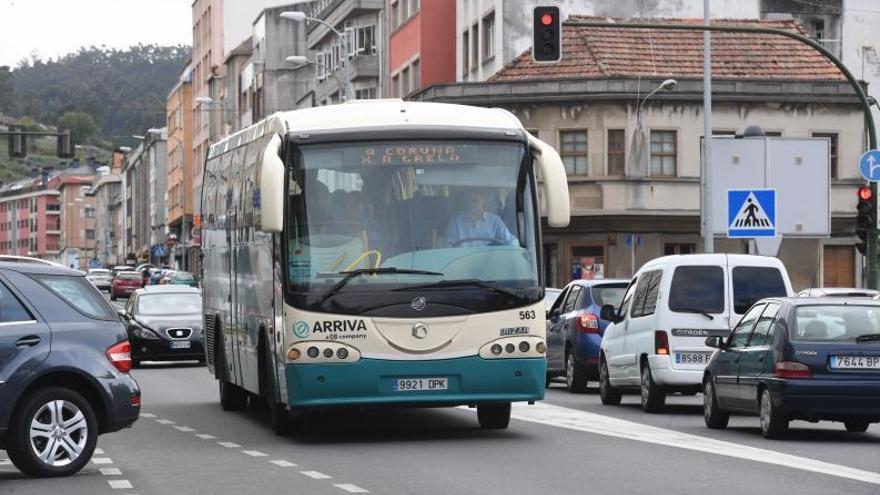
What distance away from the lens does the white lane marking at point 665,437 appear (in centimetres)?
1584

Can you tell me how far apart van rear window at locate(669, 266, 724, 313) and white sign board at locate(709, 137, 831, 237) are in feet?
53.6

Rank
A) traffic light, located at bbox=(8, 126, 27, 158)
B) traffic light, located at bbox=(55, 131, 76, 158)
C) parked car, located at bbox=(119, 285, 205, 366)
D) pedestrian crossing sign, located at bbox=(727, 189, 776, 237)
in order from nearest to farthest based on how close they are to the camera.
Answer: pedestrian crossing sign, located at bbox=(727, 189, 776, 237) < parked car, located at bbox=(119, 285, 205, 366) < traffic light, located at bbox=(8, 126, 27, 158) < traffic light, located at bbox=(55, 131, 76, 158)

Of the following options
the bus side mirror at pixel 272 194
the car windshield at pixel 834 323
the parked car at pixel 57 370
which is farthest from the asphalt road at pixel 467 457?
the bus side mirror at pixel 272 194

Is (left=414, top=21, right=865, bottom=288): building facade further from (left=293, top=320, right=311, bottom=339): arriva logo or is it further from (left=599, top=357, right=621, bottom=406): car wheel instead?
(left=293, top=320, right=311, bottom=339): arriva logo

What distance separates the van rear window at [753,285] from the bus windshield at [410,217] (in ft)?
16.0

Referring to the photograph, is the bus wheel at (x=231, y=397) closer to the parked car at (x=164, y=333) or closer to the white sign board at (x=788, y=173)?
the parked car at (x=164, y=333)

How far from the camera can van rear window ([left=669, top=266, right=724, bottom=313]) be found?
2316 cm

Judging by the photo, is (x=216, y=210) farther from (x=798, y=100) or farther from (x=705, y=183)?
(x=798, y=100)

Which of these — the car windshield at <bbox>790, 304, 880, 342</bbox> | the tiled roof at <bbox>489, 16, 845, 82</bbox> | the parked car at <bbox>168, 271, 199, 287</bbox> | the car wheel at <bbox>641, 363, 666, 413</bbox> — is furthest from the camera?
the parked car at <bbox>168, 271, 199, 287</bbox>

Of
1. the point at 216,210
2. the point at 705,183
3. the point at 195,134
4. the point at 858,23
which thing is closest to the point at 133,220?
the point at 195,134

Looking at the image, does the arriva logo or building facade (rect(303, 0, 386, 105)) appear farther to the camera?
building facade (rect(303, 0, 386, 105))

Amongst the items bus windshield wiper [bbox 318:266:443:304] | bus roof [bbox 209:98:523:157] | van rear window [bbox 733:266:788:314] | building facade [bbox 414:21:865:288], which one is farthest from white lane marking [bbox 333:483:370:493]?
building facade [bbox 414:21:865:288]

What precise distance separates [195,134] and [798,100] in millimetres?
91142

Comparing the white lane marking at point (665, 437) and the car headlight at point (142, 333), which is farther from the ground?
the car headlight at point (142, 333)
